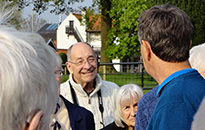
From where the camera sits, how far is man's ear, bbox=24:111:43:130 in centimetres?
110

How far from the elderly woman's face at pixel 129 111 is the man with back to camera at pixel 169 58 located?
171 centimetres

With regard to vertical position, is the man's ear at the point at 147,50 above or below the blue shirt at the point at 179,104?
above

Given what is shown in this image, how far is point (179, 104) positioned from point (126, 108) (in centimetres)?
218

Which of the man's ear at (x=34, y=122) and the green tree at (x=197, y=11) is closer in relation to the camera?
the man's ear at (x=34, y=122)

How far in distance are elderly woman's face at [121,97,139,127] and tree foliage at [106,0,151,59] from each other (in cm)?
1767

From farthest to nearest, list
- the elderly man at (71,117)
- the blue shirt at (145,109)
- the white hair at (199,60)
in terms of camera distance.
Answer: the elderly man at (71,117)
the white hair at (199,60)
the blue shirt at (145,109)

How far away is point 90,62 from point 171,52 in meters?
2.42

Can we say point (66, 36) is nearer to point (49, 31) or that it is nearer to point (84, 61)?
point (49, 31)

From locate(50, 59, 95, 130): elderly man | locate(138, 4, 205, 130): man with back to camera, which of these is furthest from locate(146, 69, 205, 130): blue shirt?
locate(50, 59, 95, 130): elderly man

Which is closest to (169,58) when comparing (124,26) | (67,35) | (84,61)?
(84,61)

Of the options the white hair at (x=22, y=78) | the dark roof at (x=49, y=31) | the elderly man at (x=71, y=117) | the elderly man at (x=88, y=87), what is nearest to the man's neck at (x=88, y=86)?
the elderly man at (x=88, y=87)

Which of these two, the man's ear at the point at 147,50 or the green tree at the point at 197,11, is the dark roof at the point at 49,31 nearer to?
the green tree at the point at 197,11

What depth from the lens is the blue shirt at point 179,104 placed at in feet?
5.19

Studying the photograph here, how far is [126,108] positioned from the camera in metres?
3.77
